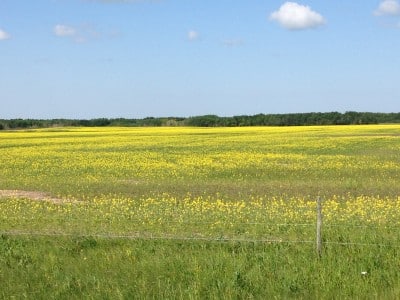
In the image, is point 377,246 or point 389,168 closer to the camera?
point 377,246

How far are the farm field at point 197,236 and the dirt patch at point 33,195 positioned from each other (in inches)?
1.3

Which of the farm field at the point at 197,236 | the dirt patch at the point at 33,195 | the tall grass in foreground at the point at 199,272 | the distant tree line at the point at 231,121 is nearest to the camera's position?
the tall grass in foreground at the point at 199,272

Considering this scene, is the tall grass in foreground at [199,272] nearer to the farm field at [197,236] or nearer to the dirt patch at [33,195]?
the farm field at [197,236]

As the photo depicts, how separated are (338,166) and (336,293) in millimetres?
23479

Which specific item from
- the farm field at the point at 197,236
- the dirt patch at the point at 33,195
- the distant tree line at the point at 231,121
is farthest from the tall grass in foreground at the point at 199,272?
the distant tree line at the point at 231,121

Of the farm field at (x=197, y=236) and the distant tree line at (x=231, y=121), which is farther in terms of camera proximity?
the distant tree line at (x=231, y=121)

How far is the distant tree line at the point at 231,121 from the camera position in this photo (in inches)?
4953

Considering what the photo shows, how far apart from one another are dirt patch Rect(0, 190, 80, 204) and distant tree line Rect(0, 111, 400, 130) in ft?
337

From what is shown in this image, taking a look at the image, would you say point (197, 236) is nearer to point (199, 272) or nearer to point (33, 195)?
point (199, 272)

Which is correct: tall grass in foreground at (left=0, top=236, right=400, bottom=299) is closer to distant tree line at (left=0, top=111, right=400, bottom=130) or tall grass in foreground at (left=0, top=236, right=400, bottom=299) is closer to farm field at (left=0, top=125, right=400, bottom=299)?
farm field at (left=0, top=125, right=400, bottom=299)

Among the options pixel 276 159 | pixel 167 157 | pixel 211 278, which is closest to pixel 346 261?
pixel 211 278

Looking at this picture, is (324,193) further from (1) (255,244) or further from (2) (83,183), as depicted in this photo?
(1) (255,244)

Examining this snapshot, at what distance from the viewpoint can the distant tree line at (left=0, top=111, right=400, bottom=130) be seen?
126 m

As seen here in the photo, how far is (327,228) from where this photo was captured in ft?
37.2
